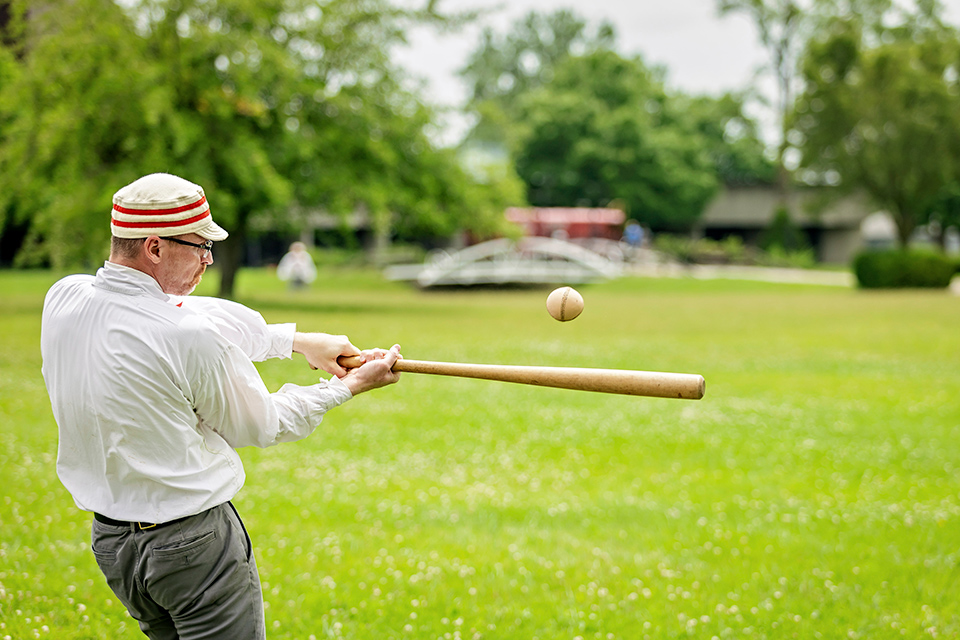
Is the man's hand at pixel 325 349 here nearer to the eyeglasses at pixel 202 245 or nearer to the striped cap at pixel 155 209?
the eyeglasses at pixel 202 245

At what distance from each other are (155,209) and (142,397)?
0.58m

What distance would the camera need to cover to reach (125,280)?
2744mm

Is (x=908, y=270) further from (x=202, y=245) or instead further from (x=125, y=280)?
(x=125, y=280)

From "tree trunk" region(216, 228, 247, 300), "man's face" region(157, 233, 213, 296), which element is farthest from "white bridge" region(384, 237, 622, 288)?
"man's face" region(157, 233, 213, 296)

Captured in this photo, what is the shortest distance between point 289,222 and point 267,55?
5.90m

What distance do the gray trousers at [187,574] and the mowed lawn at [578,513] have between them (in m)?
1.94

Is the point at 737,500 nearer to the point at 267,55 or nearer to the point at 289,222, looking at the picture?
the point at 267,55

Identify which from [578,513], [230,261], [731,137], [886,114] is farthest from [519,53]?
[578,513]

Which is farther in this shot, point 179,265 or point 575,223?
point 575,223

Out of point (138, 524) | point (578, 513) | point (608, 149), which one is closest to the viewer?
point (138, 524)

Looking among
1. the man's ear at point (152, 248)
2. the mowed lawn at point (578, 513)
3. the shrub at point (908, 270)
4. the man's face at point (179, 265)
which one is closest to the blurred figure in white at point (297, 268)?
the mowed lawn at point (578, 513)

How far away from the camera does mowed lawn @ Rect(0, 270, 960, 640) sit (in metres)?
5.07

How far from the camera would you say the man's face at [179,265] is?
110 inches

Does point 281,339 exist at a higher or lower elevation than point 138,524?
higher
